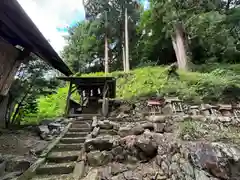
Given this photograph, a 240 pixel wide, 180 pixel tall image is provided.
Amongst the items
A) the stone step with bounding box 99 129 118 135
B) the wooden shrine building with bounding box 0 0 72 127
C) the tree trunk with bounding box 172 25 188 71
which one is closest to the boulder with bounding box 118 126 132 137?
the stone step with bounding box 99 129 118 135

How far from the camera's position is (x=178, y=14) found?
9.83 m

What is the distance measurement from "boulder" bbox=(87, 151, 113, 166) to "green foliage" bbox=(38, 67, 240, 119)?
5.57 m

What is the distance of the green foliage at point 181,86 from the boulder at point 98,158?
5.57 metres

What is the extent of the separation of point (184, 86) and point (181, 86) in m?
0.17

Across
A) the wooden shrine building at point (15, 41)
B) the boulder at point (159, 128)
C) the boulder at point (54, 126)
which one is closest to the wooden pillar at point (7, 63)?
the wooden shrine building at point (15, 41)

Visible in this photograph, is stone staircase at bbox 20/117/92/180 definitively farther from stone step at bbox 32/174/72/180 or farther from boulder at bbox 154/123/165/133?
boulder at bbox 154/123/165/133

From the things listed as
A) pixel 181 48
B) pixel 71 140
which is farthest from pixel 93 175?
pixel 181 48

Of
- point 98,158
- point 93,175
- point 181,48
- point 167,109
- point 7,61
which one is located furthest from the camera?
point 181,48

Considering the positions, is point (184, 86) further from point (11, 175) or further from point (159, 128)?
point (11, 175)

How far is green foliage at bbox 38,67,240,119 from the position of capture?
7.47 meters

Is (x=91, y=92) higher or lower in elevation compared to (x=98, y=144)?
higher

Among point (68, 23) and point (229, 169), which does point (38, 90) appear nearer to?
point (229, 169)

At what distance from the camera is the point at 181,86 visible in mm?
8578

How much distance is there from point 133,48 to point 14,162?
17.2 meters
